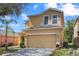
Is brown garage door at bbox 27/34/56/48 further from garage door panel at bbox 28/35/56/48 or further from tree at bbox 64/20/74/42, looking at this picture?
tree at bbox 64/20/74/42

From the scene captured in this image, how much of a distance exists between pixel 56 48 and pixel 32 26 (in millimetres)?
296

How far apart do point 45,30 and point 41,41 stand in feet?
0.35

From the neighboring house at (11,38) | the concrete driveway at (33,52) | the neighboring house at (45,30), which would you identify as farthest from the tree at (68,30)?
the neighboring house at (11,38)

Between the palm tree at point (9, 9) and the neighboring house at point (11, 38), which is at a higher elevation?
the palm tree at point (9, 9)

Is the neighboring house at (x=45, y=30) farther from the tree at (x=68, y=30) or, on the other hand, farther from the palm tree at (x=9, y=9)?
the palm tree at (x=9, y=9)

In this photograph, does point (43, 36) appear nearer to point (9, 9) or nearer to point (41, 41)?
point (41, 41)

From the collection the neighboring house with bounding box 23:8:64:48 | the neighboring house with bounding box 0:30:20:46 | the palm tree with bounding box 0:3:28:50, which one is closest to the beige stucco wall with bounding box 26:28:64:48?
the neighboring house with bounding box 23:8:64:48

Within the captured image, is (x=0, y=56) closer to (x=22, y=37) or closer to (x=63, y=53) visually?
(x=22, y=37)

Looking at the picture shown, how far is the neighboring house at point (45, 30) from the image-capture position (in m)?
1.99

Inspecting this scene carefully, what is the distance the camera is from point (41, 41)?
2014mm

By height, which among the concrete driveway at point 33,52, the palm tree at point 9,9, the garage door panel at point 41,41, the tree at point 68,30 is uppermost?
the palm tree at point 9,9

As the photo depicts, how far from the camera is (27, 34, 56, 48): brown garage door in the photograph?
78.6 inches

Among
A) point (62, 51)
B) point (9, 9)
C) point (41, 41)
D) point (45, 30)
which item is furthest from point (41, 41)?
point (9, 9)

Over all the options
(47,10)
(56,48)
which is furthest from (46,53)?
(47,10)
